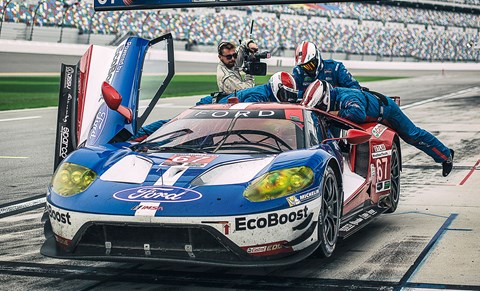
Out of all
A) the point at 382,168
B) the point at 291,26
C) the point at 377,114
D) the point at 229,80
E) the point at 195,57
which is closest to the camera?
the point at 382,168

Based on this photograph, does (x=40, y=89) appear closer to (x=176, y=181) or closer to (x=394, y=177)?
(x=394, y=177)

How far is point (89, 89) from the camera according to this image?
24.2 feet

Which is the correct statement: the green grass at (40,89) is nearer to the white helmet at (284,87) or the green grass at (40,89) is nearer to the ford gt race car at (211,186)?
the white helmet at (284,87)

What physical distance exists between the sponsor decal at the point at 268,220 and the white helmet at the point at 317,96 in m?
2.10

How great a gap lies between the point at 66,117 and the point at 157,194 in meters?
2.35

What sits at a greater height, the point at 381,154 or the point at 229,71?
the point at 229,71

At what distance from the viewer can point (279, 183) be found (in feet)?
16.9

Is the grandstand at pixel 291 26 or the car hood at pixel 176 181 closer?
the car hood at pixel 176 181

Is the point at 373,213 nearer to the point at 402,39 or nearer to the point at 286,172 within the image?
the point at 286,172

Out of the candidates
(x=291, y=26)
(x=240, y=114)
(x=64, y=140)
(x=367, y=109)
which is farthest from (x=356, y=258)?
(x=291, y=26)

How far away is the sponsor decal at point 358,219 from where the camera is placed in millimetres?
6085

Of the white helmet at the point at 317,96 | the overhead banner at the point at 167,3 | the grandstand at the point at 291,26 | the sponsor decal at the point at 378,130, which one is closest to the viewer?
the white helmet at the point at 317,96

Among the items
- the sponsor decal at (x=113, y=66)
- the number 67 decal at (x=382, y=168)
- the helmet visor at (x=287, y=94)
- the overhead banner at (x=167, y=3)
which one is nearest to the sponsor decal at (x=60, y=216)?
the sponsor decal at (x=113, y=66)

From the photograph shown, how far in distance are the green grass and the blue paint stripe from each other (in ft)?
49.3
